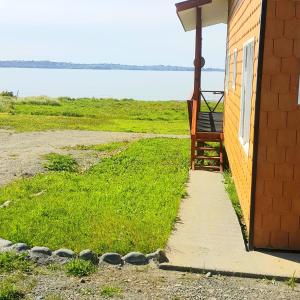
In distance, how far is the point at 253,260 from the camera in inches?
253

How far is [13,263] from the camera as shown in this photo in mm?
6199

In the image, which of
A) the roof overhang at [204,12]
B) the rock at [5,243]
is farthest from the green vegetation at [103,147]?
the rock at [5,243]

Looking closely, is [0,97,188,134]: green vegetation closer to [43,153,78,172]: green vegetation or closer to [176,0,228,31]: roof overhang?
[176,0,228,31]: roof overhang

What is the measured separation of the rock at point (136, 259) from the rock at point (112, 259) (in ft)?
0.24

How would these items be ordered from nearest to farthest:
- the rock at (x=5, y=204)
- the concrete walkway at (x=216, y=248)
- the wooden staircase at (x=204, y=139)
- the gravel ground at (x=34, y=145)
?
the concrete walkway at (x=216, y=248) < the rock at (x=5, y=204) < the gravel ground at (x=34, y=145) < the wooden staircase at (x=204, y=139)

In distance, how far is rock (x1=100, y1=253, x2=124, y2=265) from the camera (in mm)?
6338

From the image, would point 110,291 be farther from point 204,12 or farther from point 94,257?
point 204,12

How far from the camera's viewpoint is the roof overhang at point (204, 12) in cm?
1405

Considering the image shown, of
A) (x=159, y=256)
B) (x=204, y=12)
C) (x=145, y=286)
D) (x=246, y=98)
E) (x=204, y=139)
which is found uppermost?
(x=204, y=12)

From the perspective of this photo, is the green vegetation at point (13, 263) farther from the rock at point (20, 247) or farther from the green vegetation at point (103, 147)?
the green vegetation at point (103, 147)

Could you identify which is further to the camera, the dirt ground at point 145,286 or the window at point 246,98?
the window at point 246,98

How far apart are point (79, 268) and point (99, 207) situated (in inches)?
111

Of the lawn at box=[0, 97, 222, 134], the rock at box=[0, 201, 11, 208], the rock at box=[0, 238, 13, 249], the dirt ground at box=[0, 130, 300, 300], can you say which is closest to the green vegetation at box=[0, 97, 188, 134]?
the lawn at box=[0, 97, 222, 134]

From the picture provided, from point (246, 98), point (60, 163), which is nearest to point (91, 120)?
point (60, 163)
